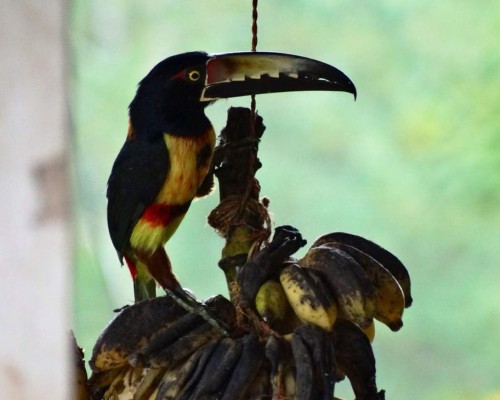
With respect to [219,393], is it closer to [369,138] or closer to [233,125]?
[233,125]

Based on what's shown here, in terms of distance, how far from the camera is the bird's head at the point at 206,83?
163 cm

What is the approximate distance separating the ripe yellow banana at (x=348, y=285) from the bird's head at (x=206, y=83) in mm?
301

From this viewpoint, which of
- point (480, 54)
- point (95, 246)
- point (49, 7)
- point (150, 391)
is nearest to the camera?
point (49, 7)

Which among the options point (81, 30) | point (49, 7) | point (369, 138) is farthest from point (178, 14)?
point (49, 7)

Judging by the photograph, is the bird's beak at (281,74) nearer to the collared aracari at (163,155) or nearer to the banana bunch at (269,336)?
the collared aracari at (163,155)

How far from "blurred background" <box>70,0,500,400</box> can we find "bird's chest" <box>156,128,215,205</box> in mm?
2972

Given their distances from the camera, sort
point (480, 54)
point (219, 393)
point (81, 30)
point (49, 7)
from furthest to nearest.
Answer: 1. point (480, 54)
2. point (81, 30)
3. point (219, 393)
4. point (49, 7)

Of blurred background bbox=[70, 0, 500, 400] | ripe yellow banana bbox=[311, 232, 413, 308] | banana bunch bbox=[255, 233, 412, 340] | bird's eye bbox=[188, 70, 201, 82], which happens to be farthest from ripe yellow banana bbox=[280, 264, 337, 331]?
blurred background bbox=[70, 0, 500, 400]

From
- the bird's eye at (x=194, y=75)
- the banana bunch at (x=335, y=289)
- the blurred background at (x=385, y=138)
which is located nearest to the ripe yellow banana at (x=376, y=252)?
the banana bunch at (x=335, y=289)

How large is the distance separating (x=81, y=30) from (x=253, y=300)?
117cm

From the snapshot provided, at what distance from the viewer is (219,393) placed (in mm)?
1366

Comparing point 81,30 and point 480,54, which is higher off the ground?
point 480,54

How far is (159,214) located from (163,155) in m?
0.09

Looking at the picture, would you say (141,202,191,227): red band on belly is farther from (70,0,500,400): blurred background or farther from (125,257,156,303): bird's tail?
(70,0,500,400): blurred background
